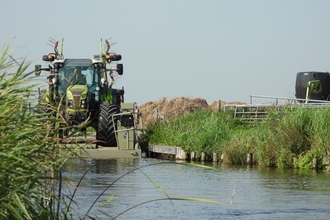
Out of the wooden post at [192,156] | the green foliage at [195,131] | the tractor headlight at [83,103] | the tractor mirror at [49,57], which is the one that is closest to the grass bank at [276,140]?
the green foliage at [195,131]

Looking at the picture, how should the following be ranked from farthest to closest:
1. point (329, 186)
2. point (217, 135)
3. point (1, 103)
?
point (217, 135) → point (329, 186) → point (1, 103)

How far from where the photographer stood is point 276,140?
94.9ft

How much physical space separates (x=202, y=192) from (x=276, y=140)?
388 inches

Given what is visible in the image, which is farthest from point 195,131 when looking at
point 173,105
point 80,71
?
point 173,105

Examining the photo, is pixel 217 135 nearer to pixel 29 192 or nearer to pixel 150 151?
pixel 150 151

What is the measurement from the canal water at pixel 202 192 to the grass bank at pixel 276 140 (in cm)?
119

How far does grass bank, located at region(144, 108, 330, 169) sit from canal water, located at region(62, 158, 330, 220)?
1.19 metres

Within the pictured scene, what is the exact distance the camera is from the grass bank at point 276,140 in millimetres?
28125

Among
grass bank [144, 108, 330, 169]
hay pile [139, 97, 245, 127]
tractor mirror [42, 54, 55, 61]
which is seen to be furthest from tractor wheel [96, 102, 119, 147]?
hay pile [139, 97, 245, 127]

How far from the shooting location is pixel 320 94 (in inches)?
1785

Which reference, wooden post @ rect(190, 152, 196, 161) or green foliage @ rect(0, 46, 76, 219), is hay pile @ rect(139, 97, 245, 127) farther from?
green foliage @ rect(0, 46, 76, 219)

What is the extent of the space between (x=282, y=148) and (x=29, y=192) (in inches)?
835

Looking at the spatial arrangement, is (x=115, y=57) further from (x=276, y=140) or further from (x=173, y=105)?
(x=173, y=105)

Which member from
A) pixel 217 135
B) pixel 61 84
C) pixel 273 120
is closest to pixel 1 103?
pixel 61 84
